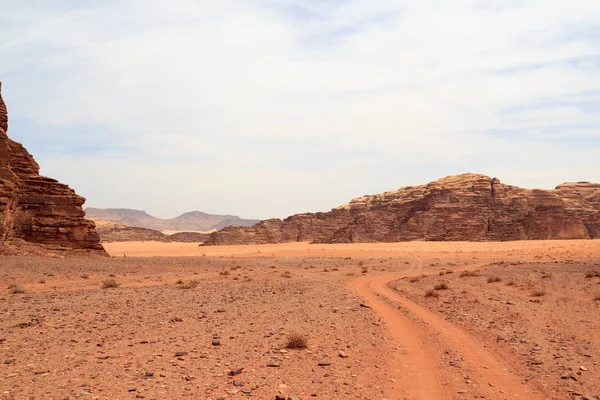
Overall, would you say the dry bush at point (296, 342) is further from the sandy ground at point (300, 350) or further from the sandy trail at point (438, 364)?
the sandy trail at point (438, 364)

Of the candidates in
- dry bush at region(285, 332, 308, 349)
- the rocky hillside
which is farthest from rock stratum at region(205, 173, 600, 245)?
dry bush at region(285, 332, 308, 349)

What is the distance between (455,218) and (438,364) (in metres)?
65.1

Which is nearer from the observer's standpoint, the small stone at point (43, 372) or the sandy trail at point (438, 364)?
the sandy trail at point (438, 364)

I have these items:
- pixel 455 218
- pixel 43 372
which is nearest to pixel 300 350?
pixel 43 372

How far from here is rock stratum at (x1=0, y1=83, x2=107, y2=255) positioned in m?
29.7

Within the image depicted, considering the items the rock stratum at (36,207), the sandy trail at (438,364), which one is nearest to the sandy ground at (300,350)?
the sandy trail at (438,364)

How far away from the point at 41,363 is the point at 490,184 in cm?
7847

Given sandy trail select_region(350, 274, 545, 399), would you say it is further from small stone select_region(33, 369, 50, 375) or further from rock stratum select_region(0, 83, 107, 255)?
rock stratum select_region(0, 83, 107, 255)

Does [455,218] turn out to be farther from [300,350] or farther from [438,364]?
[300,350]

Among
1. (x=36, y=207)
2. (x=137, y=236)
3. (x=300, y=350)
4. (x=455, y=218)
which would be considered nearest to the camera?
(x=300, y=350)

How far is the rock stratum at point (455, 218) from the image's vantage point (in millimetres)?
67562

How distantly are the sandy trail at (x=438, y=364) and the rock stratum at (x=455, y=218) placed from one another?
59233 mm

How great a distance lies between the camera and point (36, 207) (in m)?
31.0

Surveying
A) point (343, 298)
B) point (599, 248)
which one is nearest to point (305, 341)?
point (343, 298)
